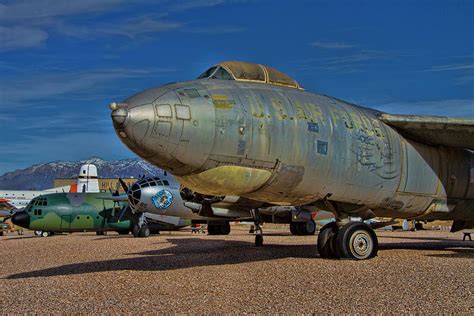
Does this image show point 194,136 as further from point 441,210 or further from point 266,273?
point 441,210

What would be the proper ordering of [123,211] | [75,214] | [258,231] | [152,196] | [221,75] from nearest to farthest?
[221,75] < [258,231] < [152,196] < [75,214] < [123,211]

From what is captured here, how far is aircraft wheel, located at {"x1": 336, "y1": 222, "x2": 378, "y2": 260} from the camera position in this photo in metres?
12.7

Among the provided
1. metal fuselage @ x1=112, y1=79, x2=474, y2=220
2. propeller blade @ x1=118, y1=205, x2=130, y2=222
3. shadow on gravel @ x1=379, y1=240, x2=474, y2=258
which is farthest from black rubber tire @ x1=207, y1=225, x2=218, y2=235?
metal fuselage @ x1=112, y1=79, x2=474, y2=220

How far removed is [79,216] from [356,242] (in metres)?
25.8

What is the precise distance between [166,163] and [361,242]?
538cm

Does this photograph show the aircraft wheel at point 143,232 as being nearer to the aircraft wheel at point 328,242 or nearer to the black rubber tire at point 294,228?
the black rubber tire at point 294,228

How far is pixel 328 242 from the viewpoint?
43.7 feet

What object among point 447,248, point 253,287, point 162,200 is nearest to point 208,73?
point 253,287

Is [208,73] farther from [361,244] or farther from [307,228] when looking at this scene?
[307,228]

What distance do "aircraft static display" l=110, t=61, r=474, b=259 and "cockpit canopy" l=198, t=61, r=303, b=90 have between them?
0.09 feet

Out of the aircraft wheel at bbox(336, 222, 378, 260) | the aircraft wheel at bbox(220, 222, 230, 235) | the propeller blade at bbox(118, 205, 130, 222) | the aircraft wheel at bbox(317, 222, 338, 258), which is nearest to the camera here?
the aircraft wheel at bbox(336, 222, 378, 260)

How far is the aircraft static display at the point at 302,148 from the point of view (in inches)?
383

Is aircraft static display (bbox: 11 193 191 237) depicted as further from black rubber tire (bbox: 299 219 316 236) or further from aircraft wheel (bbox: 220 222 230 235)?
black rubber tire (bbox: 299 219 316 236)

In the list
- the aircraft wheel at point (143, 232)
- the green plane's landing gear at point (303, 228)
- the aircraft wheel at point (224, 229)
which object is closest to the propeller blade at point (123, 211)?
the aircraft wheel at point (143, 232)
